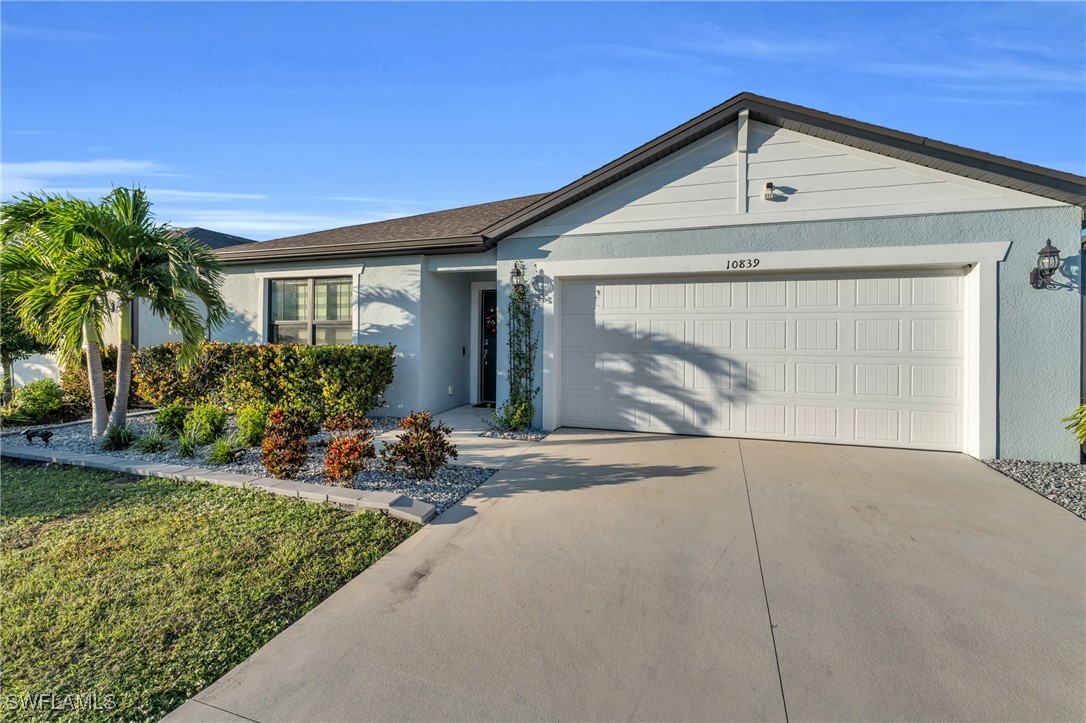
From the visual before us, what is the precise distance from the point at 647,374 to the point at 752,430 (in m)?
1.63

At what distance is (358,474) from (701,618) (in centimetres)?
365

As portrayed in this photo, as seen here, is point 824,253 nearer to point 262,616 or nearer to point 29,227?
point 262,616

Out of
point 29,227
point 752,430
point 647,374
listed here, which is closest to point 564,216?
point 647,374

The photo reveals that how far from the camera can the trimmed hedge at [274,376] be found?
7316mm

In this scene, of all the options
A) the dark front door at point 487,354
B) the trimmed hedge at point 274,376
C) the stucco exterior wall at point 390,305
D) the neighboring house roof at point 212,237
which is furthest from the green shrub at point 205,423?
the neighboring house roof at point 212,237

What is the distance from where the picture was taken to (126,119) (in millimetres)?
7766

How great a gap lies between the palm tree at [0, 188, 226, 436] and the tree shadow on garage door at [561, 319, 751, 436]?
211 inches

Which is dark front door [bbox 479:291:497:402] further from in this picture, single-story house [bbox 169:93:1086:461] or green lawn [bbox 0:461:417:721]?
green lawn [bbox 0:461:417:721]

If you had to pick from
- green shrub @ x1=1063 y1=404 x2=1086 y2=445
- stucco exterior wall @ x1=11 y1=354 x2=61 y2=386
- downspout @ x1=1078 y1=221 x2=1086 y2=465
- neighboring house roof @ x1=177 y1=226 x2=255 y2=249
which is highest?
neighboring house roof @ x1=177 y1=226 x2=255 y2=249

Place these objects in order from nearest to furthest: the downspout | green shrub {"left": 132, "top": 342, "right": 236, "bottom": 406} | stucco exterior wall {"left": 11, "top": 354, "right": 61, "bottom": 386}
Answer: the downspout < green shrub {"left": 132, "top": 342, "right": 236, "bottom": 406} < stucco exterior wall {"left": 11, "top": 354, "right": 61, "bottom": 386}

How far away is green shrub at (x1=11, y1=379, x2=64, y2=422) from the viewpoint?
26.0 feet

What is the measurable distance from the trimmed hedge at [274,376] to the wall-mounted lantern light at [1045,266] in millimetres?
8575

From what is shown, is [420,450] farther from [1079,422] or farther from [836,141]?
[1079,422]

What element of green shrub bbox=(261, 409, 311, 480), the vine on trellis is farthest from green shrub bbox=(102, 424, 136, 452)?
the vine on trellis
